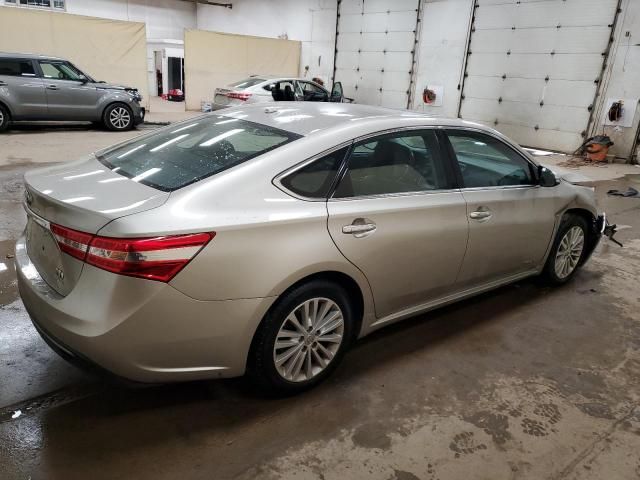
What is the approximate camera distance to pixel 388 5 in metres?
15.7

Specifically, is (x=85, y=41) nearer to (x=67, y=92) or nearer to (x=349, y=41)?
(x=67, y=92)

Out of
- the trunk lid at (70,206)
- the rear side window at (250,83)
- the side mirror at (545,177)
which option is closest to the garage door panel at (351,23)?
the rear side window at (250,83)

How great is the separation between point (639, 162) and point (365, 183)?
36.2 ft

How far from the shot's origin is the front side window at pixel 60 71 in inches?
394

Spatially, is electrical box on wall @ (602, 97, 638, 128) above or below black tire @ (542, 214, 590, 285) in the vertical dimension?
above

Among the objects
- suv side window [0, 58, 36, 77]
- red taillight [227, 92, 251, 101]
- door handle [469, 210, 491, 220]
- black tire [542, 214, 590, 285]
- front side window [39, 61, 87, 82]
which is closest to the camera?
door handle [469, 210, 491, 220]

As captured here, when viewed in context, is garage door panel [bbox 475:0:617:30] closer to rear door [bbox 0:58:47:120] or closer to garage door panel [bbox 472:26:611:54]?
garage door panel [bbox 472:26:611:54]

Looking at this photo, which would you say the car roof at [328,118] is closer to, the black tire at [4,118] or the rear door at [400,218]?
the rear door at [400,218]

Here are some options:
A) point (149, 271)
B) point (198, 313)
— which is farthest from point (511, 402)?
point (149, 271)

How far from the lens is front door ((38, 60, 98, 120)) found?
10.1 metres

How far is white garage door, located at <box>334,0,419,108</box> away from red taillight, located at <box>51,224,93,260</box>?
14.8 metres

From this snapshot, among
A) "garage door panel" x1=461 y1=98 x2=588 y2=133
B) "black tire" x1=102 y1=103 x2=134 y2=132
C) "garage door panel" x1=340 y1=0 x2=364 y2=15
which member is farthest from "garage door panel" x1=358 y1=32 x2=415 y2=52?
"black tire" x1=102 y1=103 x2=134 y2=132

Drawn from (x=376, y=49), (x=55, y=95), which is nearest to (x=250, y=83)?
(x=55, y=95)

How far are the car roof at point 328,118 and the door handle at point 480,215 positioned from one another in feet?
1.80
